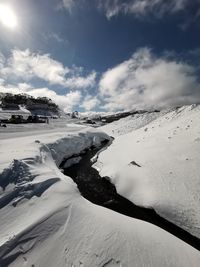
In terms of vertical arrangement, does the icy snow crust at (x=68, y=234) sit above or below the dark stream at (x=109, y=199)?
above

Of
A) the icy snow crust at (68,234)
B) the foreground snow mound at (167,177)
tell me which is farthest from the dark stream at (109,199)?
the icy snow crust at (68,234)

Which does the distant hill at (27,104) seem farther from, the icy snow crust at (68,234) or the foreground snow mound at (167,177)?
the icy snow crust at (68,234)

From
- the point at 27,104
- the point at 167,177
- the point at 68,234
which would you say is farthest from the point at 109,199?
the point at 27,104

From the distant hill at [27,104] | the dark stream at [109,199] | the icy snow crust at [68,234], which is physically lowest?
the dark stream at [109,199]

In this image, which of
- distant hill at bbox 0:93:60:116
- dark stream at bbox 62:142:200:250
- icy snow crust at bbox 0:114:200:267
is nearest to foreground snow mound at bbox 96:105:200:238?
dark stream at bbox 62:142:200:250

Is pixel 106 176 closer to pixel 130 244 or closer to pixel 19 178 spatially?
pixel 19 178

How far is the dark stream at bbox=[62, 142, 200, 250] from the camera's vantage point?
8.12 m

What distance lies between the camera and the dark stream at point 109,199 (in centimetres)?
812

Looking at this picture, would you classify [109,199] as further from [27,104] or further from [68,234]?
[27,104]

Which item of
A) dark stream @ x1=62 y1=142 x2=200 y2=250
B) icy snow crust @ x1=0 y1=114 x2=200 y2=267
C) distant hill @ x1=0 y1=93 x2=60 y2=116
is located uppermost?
distant hill @ x1=0 y1=93 x2=60 y2=116

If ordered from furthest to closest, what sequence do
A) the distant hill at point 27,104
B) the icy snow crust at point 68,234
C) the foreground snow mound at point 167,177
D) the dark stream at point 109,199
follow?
the distant hill at point 27,104, the foreground snow mound at point 167,177, the dark stream at point 109,199, the icy snow crust at point 68,234

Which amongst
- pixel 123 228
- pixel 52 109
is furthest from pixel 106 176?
pixel 52 109

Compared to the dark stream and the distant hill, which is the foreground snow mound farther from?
the distant hill

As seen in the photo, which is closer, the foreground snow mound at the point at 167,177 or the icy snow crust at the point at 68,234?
the icy snow crust at the point at 68,234
